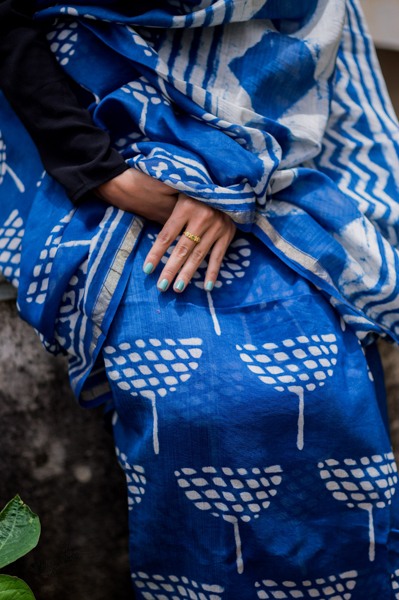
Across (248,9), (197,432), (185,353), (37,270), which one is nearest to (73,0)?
(248,9)

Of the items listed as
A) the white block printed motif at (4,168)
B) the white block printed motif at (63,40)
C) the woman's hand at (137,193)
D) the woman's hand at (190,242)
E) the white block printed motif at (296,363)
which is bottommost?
the white block printed motif at (296,363)

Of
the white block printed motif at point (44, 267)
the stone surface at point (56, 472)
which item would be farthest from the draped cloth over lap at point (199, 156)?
Answer: the stone surface at point (56, 472)

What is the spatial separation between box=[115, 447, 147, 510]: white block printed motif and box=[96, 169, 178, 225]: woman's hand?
0.36 m

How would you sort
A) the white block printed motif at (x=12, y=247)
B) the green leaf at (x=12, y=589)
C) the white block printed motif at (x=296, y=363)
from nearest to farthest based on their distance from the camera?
the green leaf at (x=12, y=589) → the white block printed motif at (x=296, y=363) → the white block printed motif at (x=12, y=247)

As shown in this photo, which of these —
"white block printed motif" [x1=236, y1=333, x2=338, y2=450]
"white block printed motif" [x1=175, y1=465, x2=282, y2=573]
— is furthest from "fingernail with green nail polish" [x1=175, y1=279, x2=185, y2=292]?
"white block printed motif" [x1=175, y1=465, x2=282, y2=573]

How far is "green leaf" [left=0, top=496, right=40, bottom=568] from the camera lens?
0.77m

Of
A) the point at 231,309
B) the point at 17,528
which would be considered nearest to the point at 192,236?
the point at 231,309

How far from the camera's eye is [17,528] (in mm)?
779

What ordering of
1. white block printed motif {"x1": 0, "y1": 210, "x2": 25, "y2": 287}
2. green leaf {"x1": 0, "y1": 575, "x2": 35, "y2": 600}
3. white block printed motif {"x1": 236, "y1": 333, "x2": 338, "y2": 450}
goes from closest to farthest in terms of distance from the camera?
green leaf {"x1": 0, "y1": 575, "x2": 35, "y2": 600} < white block printed motif {"x1": 236, "y1": 333, "x2": 338, "y2": 450} < white block printed motif {"x1": 0, "y1": 210, "x2": 25, "y2": 287}

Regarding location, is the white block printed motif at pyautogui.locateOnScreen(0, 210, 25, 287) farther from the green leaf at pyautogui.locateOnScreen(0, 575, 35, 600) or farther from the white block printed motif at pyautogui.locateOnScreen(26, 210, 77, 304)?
the green leaf at pyautogui.locateOnScreen(0, 575, 35, 600)

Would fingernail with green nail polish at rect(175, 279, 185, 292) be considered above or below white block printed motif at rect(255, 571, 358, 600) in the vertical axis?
above

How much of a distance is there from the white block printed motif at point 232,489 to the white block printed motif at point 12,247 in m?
0.39

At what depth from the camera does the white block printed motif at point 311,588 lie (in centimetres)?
103

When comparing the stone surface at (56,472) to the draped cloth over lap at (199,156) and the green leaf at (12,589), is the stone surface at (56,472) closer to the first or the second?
the draped cloth over lap at (199,156)
